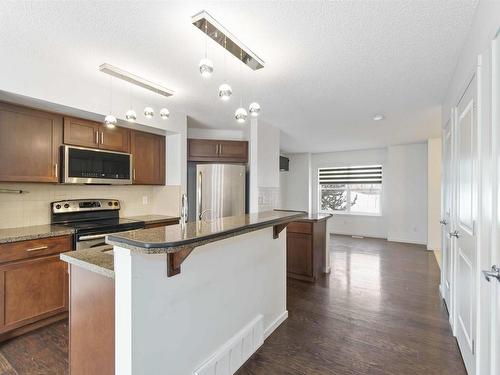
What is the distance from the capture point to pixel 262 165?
4320 millimetres

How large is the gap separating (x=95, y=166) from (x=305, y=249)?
9.65 ft

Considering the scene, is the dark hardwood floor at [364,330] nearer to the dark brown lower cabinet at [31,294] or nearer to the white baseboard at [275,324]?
the white baseboard at [275,324]

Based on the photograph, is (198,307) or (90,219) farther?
(90,219)

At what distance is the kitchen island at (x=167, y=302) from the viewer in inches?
47.1

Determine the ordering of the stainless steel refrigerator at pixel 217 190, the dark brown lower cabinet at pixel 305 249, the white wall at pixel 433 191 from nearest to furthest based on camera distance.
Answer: the dark brown lower cabinet at pixel 305 249 < the stainless steel refrigerator at pixel 217 190 < the white wall at pixel 433 191

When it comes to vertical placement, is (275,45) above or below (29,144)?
above

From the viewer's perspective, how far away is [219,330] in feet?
5.67

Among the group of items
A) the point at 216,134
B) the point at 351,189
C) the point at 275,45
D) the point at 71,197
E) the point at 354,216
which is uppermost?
the point at 275,45

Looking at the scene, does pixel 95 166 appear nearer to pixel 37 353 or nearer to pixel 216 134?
pixel 37 353

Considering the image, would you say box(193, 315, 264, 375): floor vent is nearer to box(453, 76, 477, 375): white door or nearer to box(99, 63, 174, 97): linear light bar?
box(453, 76, 477, 375): white door

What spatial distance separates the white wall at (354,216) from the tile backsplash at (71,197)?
445 cm

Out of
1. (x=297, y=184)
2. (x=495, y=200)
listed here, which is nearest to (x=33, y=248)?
(x=495, y=200)

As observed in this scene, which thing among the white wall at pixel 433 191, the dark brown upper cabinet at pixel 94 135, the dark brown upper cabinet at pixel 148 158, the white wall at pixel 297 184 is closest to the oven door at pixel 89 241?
the dark brown upper cabinet at pixel 148 158

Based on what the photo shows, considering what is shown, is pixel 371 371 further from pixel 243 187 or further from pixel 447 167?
pixel 243 187
